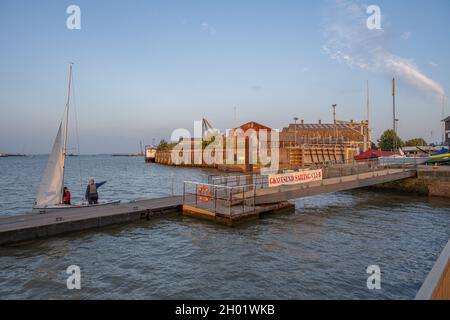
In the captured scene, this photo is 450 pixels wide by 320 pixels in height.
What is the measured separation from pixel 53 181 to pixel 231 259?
1326cm

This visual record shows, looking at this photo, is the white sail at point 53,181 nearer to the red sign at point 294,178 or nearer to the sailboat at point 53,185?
the sailboat at point 53,185

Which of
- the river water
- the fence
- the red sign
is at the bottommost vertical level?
the river water

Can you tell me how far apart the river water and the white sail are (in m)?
4.86

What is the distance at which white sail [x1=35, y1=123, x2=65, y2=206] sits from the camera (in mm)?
19094

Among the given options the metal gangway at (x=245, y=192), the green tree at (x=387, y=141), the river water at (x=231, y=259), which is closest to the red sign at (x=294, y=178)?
the metal gangway at (x=245, y=192)

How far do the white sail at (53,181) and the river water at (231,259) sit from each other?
4.86 meters

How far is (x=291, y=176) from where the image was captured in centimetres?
2389

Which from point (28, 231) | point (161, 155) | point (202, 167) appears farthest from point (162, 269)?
point (161, 155)

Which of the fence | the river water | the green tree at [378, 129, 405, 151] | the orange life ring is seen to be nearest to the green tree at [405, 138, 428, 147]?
the green tree at [378, 129, 405, 151]

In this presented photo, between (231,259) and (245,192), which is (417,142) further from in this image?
(231,259)

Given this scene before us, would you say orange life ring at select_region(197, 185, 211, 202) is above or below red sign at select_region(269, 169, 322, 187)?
below

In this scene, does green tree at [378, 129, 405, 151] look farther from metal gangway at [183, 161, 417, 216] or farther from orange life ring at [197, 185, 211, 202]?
orange life ring at [197, 185, 211, 202]

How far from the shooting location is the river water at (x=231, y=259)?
1032 cm

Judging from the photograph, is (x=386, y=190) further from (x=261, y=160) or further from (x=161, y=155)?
(x=161, y=155)
